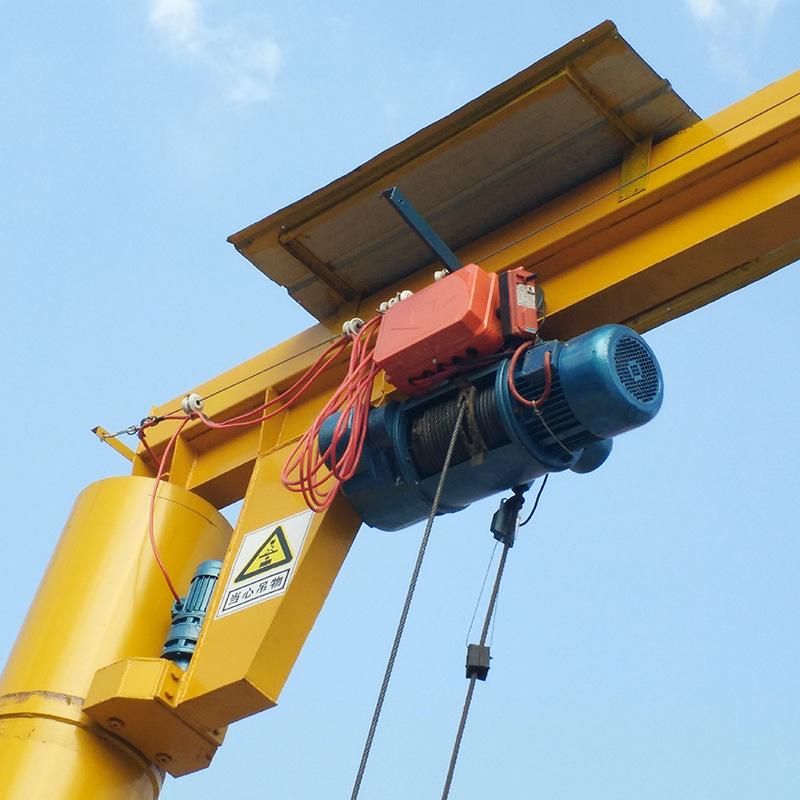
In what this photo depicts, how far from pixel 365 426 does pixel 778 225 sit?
136 cm

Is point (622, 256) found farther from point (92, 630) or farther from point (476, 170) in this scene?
point (92, 630)

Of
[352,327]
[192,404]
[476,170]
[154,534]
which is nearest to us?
[476,170]

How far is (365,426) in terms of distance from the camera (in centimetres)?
499

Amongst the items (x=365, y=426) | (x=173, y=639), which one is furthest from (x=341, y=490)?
(x=173, y=639)

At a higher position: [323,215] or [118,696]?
[323,215]

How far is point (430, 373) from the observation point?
16.1 ft

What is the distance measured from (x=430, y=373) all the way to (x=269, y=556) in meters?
0.81

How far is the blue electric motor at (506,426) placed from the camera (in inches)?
179

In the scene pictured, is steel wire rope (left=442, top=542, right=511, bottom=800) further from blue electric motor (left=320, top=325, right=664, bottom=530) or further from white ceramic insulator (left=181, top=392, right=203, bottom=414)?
white ceramic insulator (left=181, top=392, right=203, bottom=414)

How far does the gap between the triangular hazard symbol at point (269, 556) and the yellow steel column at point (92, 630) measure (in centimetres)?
36

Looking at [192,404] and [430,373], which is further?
[192,404]

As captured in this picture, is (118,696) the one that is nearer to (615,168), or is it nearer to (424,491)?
(424,491)

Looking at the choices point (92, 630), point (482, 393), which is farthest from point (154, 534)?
point (482, 393)

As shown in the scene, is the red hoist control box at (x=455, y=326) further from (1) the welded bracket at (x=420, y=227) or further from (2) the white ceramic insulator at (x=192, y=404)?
(2) the white ceramic insulator at (x=192, y=404)
